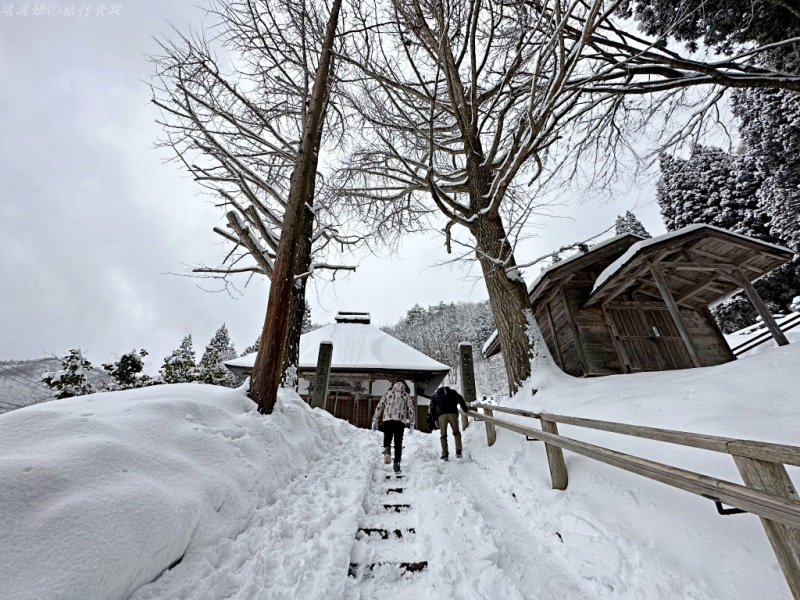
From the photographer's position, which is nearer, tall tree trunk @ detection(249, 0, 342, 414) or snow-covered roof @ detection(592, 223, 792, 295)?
tall tree trunk @ detection(249, 0, 342, 414)

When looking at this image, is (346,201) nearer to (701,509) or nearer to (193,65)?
(193,65)

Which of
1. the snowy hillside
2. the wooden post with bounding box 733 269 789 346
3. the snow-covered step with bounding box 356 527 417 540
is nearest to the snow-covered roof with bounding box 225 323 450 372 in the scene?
the snowy hillside

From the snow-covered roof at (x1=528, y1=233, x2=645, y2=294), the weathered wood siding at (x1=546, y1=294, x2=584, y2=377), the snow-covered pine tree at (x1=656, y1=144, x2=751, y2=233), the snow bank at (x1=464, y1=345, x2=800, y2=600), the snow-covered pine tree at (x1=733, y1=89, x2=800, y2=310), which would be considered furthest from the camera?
the snow-covered pine tree at (x1=656, y1=144, x2=751, y2=233)

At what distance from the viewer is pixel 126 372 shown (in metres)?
9.62

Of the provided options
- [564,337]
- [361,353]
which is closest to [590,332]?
[564,337]

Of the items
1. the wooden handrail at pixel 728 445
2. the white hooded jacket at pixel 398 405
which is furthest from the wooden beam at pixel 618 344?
the wooden handrail at pixel 728 445

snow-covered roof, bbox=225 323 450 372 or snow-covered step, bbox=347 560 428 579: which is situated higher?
snow-covered roof, bbox=225 323 450 372

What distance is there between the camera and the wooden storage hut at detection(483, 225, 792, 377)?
8078 mm

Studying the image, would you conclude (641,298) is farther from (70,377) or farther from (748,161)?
(748,161)

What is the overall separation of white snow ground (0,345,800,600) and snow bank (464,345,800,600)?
0.04ft

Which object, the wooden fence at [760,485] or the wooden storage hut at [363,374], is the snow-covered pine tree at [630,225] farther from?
the wooden fence at [760,485]

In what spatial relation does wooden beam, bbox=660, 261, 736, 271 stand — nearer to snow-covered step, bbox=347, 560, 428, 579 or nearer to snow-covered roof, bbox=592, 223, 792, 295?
snow-covered roof, bbox=592, 223, 792, 295

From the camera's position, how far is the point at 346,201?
8.38 meters

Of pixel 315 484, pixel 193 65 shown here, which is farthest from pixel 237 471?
pixel 193 65
